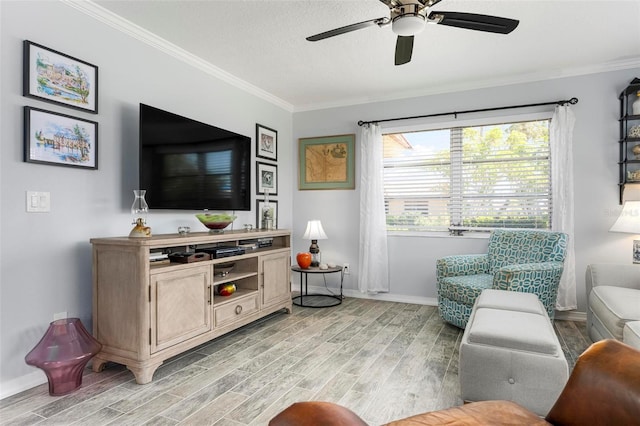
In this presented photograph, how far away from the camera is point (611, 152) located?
353 cm

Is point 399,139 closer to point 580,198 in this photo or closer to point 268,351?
point 580,198

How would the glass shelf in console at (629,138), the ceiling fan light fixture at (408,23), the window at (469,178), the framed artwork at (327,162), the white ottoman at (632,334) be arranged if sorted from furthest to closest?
1. the framed artwork at (327,162)
2. the window at (469,178)
3. the glass shelf in console at (629,138)
4. the ceiling fan light fixture at (408,23)
5. the white ottoman at (632,334)

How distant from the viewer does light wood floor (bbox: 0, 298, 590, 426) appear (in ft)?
6.32

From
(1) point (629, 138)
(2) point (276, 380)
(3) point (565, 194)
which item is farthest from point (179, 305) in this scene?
(1) point (629, 138)

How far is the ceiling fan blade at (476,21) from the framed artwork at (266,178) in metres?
2.73

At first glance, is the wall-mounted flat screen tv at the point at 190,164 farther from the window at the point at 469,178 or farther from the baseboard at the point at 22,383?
the window at the point at 469,178

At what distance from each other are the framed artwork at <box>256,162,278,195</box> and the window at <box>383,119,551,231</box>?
4.52 feet

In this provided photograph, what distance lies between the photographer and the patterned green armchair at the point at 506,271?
2.93 m

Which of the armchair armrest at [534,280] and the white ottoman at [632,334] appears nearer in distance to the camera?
the white ottoman at [632,334]

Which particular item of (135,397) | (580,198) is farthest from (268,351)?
(580,198)

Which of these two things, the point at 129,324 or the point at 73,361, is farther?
the point at 129,324

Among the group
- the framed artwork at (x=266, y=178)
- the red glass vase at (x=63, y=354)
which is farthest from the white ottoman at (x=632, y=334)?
the framed artwork at (x=266, y=178)

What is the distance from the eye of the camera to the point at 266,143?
177 inches

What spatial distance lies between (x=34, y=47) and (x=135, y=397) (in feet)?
7.01
